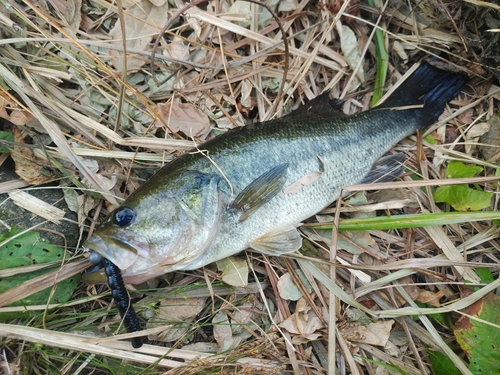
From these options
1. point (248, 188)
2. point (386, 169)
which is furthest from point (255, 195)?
point (386, 169)

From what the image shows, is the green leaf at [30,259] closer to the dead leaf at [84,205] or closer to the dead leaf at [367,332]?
the dead leaf at [84,205]

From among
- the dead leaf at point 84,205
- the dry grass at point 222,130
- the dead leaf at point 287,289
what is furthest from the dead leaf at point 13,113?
the dead leaf at point 287,289

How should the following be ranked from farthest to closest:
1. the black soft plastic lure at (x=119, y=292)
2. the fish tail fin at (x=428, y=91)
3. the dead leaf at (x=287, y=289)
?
the fish tail fin at (x=428, y=91), the dead leaf at (x=287, y=289), the black soft plastic lure at (x=119, y=292)

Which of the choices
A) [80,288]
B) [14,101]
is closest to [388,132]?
[80,288]

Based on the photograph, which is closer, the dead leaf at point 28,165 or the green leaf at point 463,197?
the dead leaf at point 28,165

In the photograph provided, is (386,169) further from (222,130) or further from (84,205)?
(84,205)

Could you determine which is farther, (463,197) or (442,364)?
(463,197)

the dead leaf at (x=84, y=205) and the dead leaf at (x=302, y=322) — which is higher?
the dead leaf at (x=84, y=205)

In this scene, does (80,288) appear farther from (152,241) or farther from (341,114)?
(341,114)

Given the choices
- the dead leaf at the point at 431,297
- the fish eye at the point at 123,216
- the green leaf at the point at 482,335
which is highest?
the fish eye at the point at 123,216
